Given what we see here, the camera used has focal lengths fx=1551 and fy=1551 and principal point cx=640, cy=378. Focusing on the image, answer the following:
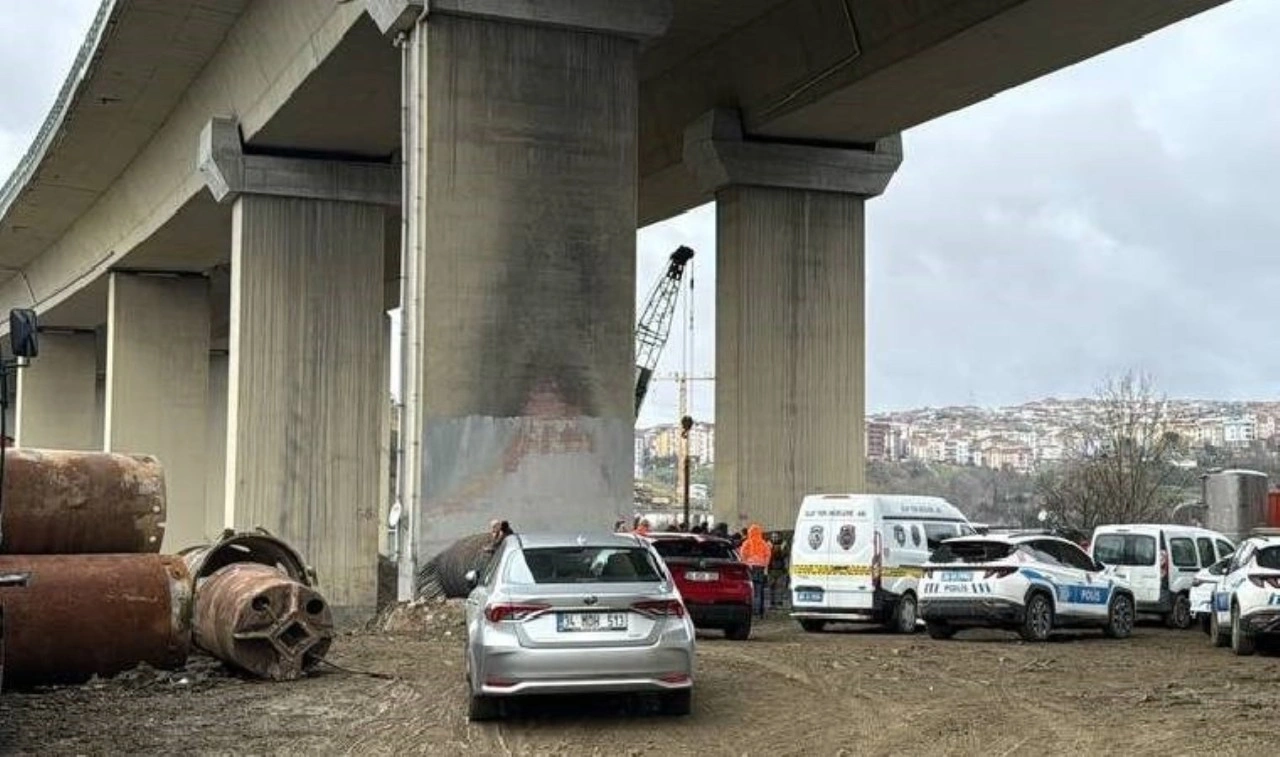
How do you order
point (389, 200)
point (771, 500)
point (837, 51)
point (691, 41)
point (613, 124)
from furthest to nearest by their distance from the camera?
point (389, 200) < point (771, 500) < point (691, 41) < point (837, 51) < point (613, 124)

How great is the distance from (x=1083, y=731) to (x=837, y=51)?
18515mm

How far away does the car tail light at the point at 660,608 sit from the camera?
1178 centimetres

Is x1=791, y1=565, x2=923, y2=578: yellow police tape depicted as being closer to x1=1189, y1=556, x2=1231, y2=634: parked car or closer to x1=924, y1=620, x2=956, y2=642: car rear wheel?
x1=924, y1=620, x2=956, y2=642: car rear wheel

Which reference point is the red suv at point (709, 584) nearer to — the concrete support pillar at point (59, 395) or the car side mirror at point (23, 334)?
the car side mirror at point (23, 334)

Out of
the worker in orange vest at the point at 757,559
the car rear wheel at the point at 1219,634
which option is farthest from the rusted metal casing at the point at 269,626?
the worker in orange vest at the point at 757,559

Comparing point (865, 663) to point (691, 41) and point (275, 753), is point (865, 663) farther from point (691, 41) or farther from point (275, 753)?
point (691, 41)

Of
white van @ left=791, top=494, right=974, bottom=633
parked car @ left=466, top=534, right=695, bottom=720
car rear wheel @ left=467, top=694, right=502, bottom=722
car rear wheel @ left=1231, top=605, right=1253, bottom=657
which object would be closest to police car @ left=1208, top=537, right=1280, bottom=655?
car rear wheel @ left=1231, top=605, right=1253, bottom=657

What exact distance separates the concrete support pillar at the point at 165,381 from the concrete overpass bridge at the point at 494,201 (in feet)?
1.31

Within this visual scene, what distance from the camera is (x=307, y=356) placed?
3538 centimetres

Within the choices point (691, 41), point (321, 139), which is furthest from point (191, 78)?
point (691, 41)

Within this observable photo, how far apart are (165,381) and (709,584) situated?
3632 centimetres

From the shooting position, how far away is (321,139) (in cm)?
3406

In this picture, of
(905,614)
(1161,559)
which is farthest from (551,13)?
(1161,559)

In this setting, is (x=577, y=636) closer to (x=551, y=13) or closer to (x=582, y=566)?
(x=582, y=566)
